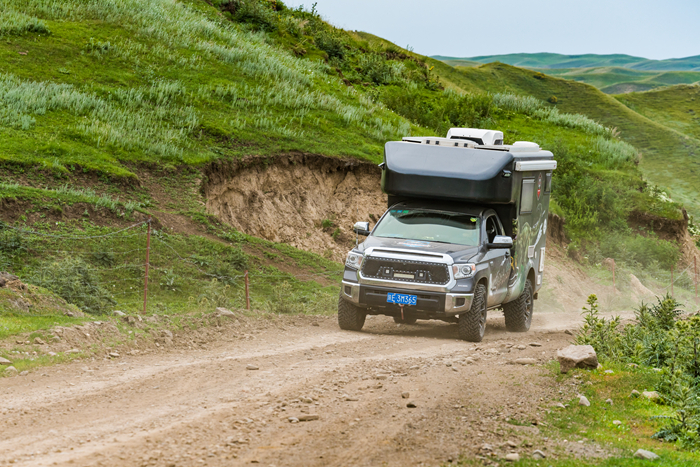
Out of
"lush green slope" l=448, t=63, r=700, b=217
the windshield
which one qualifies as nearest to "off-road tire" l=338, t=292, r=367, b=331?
the windshield

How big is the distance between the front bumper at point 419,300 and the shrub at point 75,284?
4659 mm

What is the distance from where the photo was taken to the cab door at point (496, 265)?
13297mm

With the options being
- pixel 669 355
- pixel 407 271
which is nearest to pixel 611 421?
pixel 669 355

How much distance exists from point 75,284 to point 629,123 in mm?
71464

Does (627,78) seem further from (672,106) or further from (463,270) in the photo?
(463,270)

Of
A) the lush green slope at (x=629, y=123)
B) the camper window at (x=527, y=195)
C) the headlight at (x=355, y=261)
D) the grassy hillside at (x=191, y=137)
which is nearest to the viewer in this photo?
the headlight at (x=355, y=261)

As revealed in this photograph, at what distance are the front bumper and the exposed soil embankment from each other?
1097 cm

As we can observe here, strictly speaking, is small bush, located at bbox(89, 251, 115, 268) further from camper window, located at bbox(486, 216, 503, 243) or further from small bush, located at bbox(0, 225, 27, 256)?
camper window, located at bbox(486, 216, 503, 243)

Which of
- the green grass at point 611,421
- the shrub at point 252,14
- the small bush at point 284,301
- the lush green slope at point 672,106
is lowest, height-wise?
the small bush at point 284,301

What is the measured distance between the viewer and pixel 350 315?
13.4 meters

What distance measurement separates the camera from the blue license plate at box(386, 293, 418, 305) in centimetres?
1230

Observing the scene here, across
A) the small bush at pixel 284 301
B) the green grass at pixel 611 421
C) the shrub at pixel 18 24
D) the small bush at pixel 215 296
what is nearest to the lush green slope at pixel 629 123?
the shrub at pixel 18 24

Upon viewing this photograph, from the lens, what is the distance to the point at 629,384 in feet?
31.4

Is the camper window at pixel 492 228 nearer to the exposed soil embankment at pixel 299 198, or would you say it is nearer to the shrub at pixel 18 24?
the exposed soil embankment at pixel 299 198
